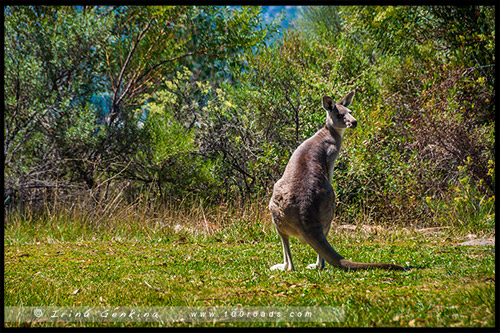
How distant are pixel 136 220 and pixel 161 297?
657 cm

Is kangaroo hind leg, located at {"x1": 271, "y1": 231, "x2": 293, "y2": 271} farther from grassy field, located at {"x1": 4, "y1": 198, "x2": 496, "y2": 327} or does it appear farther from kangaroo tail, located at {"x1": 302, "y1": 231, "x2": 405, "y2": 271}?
kangaroo tail, located at {"x1": 302, "y1": 231, "x2": 405, "y2": 271}

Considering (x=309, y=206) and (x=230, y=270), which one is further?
(x=230, y=270)

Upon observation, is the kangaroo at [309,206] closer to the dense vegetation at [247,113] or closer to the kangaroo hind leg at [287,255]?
the kangaroo hind leg at [287,255]

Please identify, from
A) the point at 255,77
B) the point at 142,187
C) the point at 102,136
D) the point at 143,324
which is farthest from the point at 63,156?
the point at 143,324

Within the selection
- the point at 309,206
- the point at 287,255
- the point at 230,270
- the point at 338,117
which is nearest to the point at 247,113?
the point at 338,117

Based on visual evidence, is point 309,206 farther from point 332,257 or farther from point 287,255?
point 287,255

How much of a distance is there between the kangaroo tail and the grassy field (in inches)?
2.9

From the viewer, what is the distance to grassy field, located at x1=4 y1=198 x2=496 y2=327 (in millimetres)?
3924

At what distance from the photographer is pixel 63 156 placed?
13516 millimetres

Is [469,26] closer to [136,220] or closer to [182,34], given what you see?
[182,34]

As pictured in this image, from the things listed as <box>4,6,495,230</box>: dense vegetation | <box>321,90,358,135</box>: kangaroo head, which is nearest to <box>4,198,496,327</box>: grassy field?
<box>4,6,495,230</box>: dense vegetation

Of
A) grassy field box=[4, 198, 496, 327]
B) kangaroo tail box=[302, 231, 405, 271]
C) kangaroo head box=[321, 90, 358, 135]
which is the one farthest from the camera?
kangaroo head box=[321, 90, 358, 135]

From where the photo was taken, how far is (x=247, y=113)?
13.8 meters

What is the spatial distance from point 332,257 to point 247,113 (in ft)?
29.1
